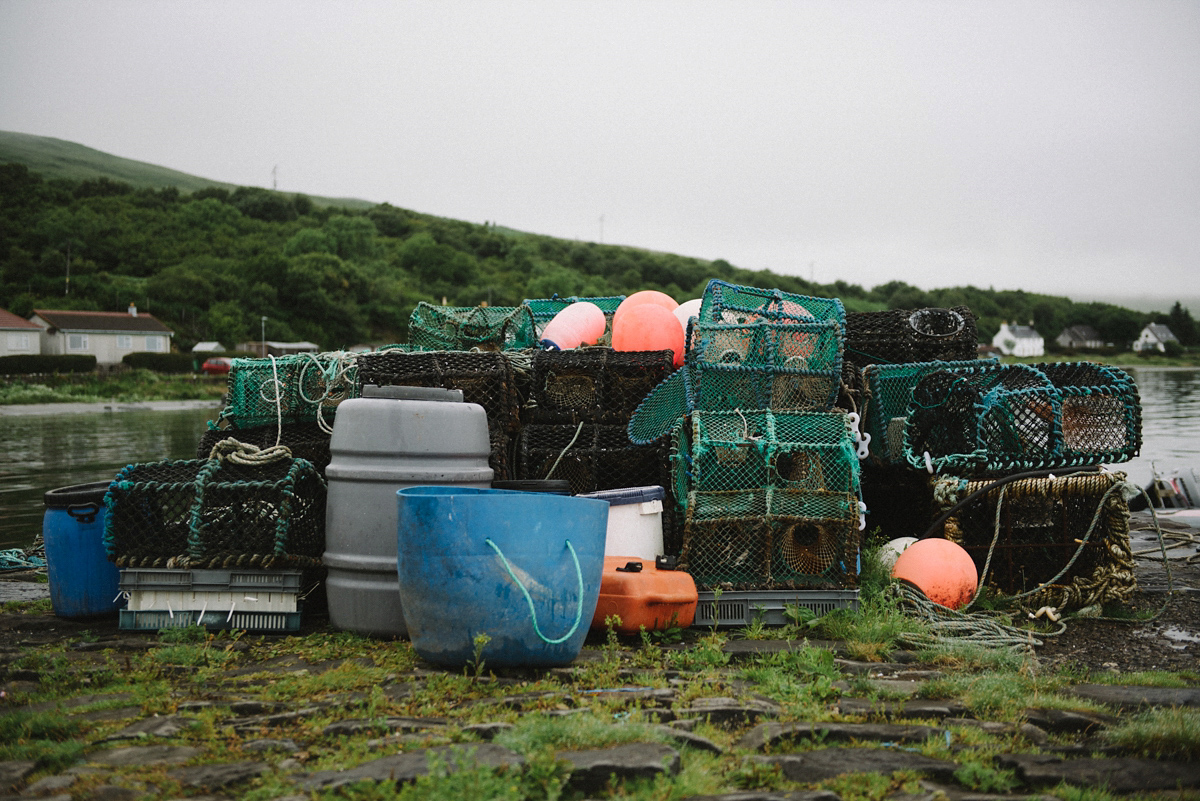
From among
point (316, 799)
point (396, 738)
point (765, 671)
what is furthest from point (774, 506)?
point (316, 799)

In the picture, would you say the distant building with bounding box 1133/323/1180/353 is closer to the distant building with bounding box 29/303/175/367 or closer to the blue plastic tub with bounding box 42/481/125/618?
the distant building with bounding box 29/303/175/367

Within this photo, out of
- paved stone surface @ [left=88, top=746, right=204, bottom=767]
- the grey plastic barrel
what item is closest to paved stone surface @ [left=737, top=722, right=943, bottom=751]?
paved stone surface @ [left=88, top=746, right=204, bottom=767]

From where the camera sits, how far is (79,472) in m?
14.8

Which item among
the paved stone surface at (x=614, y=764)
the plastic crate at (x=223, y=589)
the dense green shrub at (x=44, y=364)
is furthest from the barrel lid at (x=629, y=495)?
the dense green shrub at (x=44, y=364)

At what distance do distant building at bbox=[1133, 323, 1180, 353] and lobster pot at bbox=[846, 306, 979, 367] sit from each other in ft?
456

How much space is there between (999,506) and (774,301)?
6.68ft

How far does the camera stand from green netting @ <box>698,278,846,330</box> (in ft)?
20.4

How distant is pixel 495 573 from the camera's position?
12.6 feet

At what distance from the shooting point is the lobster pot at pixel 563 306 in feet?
27.6

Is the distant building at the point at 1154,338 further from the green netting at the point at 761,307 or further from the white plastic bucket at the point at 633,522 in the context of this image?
the white plastic bucket at the point at 633,522

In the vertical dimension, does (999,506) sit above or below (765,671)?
above

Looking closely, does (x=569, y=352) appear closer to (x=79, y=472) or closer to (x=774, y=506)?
(x=774, y=506)

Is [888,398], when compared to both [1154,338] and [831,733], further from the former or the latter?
[1154,338]

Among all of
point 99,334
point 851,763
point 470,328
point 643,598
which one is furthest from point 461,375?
point 99,334
